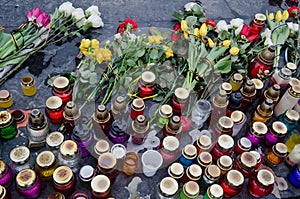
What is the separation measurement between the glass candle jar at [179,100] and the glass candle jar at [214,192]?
367mm

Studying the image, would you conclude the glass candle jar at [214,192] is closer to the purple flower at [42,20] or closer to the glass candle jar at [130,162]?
the glass candle jar at [130,162]

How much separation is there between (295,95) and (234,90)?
26cm

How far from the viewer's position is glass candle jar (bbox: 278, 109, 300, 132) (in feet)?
4.73

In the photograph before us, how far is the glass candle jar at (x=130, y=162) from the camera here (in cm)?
129

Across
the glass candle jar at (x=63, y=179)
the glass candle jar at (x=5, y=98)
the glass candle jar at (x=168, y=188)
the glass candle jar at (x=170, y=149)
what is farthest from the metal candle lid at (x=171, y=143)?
the glass candle jar at (x=5, y=98)

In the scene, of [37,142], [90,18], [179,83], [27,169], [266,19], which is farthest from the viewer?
[266,19]

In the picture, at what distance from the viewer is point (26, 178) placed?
1.16m

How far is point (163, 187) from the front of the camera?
1.19 metres

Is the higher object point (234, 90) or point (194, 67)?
point (194, 67)

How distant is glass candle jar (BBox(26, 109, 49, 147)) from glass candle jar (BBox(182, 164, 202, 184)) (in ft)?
1.83

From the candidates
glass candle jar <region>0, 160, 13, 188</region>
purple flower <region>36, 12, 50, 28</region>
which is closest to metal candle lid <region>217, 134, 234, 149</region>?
glass candle jar <region>0, 160, 13, 188</region>

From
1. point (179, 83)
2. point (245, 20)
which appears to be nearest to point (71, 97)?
point (179, 83)

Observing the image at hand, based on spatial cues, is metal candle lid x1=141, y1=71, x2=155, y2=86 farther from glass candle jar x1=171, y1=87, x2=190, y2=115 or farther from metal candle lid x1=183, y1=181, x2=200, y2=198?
metal candle lid x1=183, y1=181, x2=200, y2=198

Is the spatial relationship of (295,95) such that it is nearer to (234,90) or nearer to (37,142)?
(234,90)
